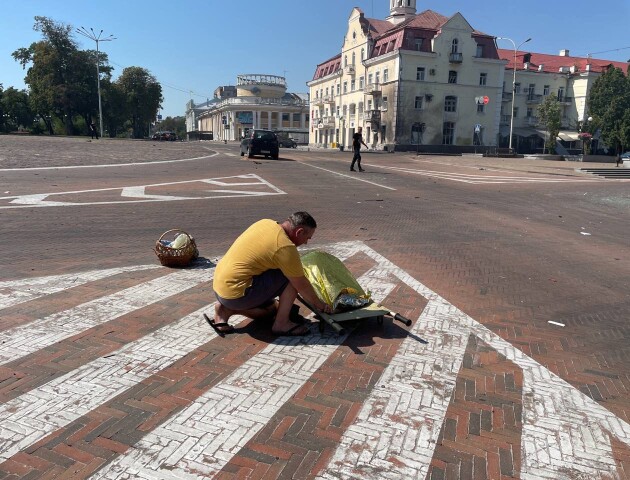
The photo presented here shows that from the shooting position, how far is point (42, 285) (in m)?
5.74

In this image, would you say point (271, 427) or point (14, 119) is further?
point (14, 119)

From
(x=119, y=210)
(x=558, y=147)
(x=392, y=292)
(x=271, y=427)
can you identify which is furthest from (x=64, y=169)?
(x=558, y=147)

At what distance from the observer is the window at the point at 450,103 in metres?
59.4

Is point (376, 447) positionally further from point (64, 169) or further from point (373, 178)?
point (64, 169)

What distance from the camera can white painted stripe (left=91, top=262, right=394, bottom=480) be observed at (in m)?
2.71

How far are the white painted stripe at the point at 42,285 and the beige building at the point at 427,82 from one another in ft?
174

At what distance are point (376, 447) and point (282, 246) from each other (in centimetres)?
182

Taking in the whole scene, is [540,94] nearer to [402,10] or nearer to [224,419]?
[402,10]

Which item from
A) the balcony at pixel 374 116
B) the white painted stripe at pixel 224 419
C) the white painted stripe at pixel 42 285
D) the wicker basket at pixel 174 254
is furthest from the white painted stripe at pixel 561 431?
the balcony at pixel 374 116

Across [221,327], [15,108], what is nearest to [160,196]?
[221,327]

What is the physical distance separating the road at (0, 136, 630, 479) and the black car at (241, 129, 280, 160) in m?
23.4

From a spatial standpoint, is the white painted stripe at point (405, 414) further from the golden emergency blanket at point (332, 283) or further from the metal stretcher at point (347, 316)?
the golden emergency blanket at point (332, 283)

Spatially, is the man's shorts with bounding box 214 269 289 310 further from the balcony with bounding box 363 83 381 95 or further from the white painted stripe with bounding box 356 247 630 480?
the balcony with bounding box 363 83 381 95

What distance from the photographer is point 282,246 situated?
4.12 meters
